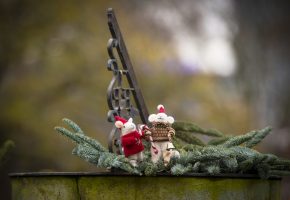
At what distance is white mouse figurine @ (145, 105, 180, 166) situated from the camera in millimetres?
3066

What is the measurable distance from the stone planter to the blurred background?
226 inches

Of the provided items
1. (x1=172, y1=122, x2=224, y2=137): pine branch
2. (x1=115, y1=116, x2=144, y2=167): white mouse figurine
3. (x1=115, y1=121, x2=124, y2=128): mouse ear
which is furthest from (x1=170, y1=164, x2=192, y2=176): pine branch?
(x1=172, y1=122, x2=224, y2=137): pine branch

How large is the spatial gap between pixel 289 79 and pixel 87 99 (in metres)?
2.66

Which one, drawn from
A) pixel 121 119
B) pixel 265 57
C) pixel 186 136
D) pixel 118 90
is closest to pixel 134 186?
pixel 121 119

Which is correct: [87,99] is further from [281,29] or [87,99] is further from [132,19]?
[281,29]

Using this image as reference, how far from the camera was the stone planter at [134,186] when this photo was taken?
299 cm

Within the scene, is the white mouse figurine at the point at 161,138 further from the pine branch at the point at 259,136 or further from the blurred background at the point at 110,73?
the blurred background at the point at 110,73

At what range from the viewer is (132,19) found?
11.2m

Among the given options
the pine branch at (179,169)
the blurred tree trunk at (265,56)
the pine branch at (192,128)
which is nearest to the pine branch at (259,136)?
the pine branch at (192,128)

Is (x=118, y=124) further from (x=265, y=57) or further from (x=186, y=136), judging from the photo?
(x=265, y=57)

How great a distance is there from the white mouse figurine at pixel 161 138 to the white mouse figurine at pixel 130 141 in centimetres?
6

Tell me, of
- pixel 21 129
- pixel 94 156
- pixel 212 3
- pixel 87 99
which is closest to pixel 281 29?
pixel 212 3

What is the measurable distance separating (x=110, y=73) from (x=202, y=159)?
6716 mm

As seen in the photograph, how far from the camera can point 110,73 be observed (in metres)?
9.71
